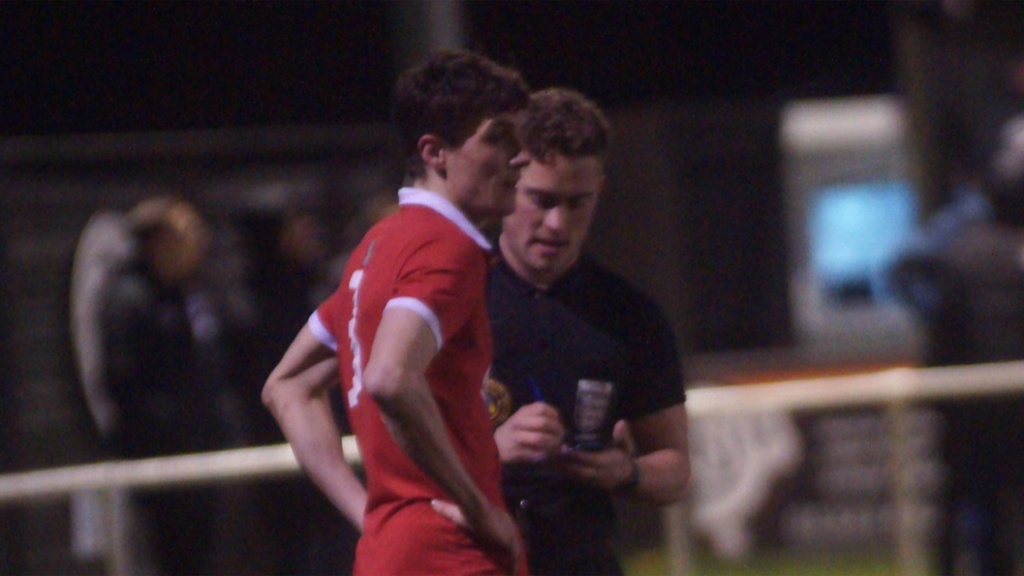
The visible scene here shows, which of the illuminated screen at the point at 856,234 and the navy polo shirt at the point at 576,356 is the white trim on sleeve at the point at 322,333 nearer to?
the navy polo shirt at the point at 576,356

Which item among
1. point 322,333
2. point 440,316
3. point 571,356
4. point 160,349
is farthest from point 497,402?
point 160,349

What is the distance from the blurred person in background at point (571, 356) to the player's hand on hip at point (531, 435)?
0.11 metres

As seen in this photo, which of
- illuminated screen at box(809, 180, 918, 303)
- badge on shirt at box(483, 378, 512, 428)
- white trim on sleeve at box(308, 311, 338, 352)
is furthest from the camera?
illuminated screen at box(809, 180, 918, 303)

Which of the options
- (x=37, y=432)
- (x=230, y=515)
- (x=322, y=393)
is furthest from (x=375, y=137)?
(x=322, y=393)

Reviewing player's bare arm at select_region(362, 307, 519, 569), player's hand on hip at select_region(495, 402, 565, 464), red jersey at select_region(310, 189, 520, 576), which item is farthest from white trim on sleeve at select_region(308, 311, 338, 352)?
player's bare arm at select_region(362, 307, 519, 569)

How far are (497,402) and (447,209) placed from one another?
710 mm

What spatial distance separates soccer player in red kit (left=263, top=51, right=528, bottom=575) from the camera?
2771 mm

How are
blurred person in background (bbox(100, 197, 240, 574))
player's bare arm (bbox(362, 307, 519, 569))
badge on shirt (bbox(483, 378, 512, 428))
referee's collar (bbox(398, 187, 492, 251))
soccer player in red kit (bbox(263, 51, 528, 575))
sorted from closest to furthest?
player's bare arm (bbox(362, 307, 519, 569))
soccer player in red kit (bbox(263, 51, 528, 575))
referee's collar (bbox(398, 187, 492, 251))
badge on shirt (bbox(483, 378, 512, 428))
blurred person in background (bbox(100, 197, 240, 574))

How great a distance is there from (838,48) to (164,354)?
8187mm

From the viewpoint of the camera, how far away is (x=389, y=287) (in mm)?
2797

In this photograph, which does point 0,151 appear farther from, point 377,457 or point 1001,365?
point 377,457

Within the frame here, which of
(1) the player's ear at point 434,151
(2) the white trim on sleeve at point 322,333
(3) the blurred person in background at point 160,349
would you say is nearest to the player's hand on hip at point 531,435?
(2) the white trim on sleeve at point 322,333

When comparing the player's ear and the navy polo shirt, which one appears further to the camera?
the navy polo shirt

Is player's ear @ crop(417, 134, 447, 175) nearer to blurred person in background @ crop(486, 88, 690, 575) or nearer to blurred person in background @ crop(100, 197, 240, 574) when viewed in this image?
blurred person in background @ crop(486, 88, 690, 575)
